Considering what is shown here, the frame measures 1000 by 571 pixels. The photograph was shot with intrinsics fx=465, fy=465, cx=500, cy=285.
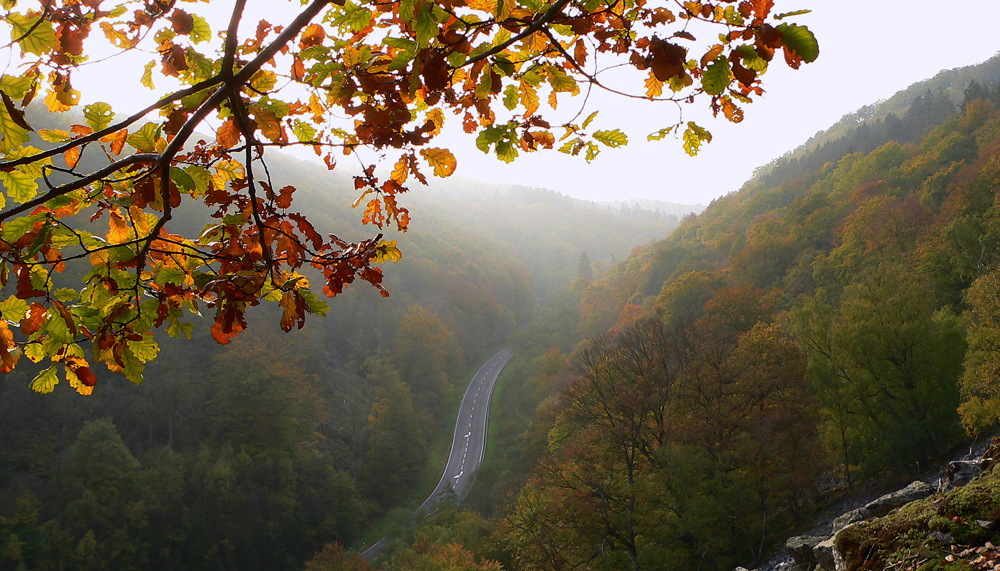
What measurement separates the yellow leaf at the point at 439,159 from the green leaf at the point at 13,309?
1.51 m

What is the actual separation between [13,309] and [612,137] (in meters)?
2.29

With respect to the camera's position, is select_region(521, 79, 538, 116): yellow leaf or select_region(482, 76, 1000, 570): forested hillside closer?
select_region(521, 79, 538, 116): yellow leaf

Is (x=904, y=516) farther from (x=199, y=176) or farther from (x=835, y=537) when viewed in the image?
(x=199, y=176)

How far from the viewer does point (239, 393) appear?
27.1 meters

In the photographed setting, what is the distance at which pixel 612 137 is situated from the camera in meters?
1.87

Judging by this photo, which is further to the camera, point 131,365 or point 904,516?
point 904,516

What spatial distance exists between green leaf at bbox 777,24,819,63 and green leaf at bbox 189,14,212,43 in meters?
1.83

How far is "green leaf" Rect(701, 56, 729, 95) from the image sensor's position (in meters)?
1.32

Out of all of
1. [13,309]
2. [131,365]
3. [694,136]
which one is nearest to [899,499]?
[694,136]

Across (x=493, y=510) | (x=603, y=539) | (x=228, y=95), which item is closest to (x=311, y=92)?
(x=228, y=95)

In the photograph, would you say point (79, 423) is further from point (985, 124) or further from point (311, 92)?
point (985, 124)

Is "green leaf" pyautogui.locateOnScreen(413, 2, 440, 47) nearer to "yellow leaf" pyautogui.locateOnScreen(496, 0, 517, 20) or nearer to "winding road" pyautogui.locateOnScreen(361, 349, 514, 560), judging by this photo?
"yellow leaf" pyautogui.locateOnScreen(496, 0, 517, 20)

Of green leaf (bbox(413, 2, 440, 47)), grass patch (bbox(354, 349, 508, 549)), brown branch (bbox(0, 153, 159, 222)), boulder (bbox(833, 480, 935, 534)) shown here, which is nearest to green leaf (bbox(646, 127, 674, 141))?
green leaf (bbox(413, 2, 440, 47))

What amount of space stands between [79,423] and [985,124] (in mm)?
63644
